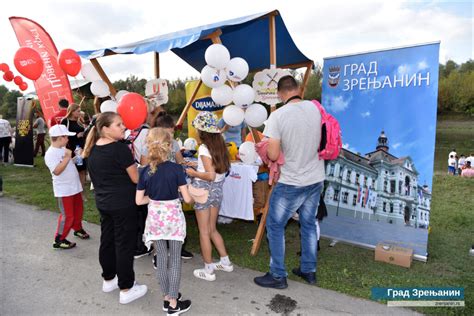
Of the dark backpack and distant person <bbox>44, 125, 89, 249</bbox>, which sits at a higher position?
the dark backpack

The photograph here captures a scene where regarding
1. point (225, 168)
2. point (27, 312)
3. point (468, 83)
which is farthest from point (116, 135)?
point (468, 83)

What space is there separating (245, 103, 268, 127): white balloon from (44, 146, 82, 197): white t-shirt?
2037 mm

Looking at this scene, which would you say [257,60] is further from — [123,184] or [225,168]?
[123,184]

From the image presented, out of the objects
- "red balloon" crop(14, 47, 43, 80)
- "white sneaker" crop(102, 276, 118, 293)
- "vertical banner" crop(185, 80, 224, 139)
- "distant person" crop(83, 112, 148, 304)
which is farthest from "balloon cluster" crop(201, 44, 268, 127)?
"red balloon" crop(14, 47, 43, 80)

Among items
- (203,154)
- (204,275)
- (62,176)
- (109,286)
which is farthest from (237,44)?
(109,286)

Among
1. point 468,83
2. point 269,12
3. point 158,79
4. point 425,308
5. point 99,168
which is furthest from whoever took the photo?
point 468,83

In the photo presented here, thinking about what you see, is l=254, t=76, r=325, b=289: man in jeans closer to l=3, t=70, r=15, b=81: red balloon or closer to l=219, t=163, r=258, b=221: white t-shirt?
l=219, t=163, r=258, b=221: white t-shirt

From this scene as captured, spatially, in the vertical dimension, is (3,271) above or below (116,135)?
below

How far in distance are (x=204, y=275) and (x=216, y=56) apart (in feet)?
7.26

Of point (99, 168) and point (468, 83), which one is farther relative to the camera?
point (468, 83)

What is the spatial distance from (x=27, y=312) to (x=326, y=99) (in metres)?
3.79

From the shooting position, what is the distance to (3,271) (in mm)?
3375

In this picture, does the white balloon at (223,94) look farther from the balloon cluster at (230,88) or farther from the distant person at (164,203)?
the distant person at (164,203)

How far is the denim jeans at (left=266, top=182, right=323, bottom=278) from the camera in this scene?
3020mm
